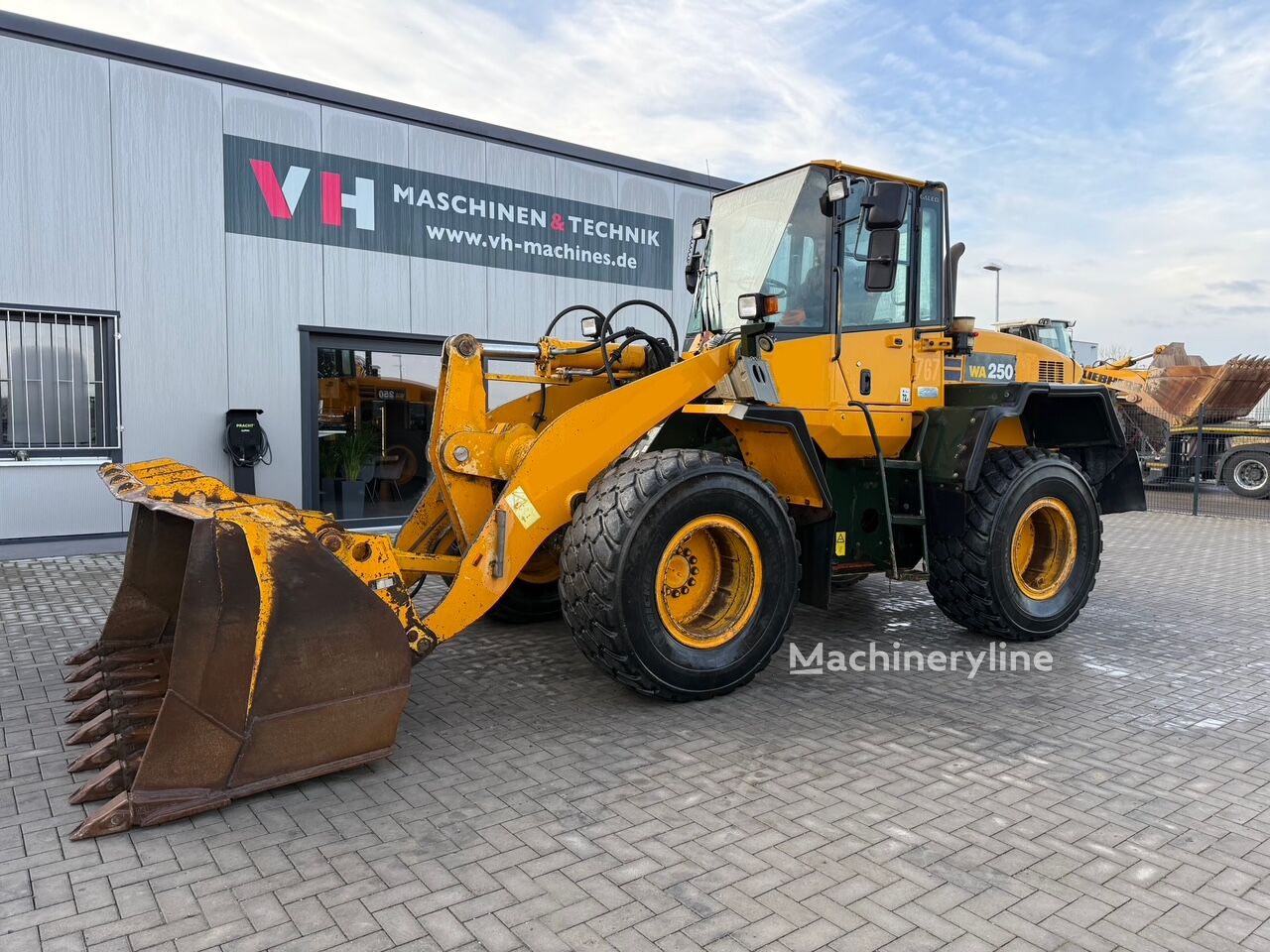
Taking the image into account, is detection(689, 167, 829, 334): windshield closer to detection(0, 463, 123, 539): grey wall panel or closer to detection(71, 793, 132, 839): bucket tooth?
detection(71, 793, 132, 839): bucket tooth

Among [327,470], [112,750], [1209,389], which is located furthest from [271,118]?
[1209,389]

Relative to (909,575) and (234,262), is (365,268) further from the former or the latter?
(909,575)

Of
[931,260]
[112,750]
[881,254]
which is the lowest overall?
[112,750]

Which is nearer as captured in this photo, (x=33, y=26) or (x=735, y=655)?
(x=735, y=655)

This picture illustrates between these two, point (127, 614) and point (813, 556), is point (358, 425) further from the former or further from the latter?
point (813, 556)

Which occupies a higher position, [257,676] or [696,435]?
[696,435]

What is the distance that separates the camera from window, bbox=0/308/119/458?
846cm

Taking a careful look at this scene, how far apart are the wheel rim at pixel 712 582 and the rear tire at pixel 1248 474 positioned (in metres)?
16.0

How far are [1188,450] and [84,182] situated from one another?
1849 centimetres

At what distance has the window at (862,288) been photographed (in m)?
5.23

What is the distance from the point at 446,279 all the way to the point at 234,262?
237 centimetres

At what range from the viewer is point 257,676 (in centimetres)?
331

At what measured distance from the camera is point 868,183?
5375 mm

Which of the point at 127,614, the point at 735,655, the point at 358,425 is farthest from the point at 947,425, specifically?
the point at 358,425
